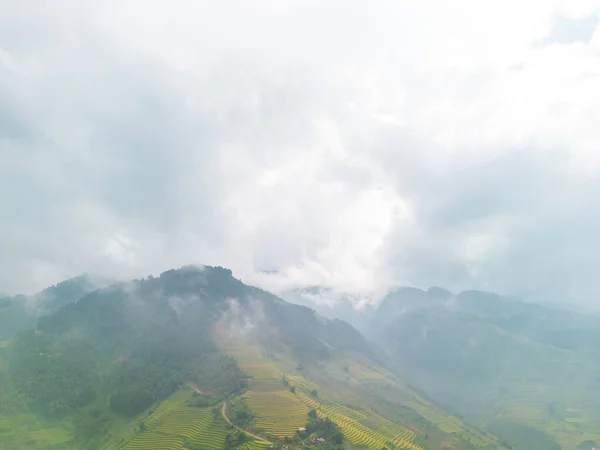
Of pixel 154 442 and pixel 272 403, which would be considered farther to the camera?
pixel 272 403

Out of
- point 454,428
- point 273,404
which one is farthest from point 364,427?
point 454,428

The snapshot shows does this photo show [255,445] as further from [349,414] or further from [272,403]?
[349,414]

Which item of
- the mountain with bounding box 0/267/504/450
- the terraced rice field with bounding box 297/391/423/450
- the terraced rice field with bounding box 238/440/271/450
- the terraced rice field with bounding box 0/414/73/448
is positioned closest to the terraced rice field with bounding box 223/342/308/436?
the mountain with bounding box 0/267/504/450

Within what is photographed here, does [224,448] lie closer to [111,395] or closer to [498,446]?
[111,395]

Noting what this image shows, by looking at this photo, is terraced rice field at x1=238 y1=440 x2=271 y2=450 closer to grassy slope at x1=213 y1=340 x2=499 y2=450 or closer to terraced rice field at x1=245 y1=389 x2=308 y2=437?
grassy slope at x1=213 y1=340 x2=499 y2=450

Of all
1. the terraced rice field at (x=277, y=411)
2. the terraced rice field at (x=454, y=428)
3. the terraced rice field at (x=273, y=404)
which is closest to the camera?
the terraced rice field at (x=277, y=411)

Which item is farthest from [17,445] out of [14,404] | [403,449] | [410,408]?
[410,408]

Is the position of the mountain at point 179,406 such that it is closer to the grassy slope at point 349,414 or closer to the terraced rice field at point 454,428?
the grassy slope at point 349,414

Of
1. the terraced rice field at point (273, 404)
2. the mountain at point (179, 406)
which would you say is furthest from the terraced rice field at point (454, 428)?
the terraced rice field at point (273, 404)

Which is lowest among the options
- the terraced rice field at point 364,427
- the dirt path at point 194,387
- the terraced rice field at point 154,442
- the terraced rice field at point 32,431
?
the terraced rice field at point 32,431

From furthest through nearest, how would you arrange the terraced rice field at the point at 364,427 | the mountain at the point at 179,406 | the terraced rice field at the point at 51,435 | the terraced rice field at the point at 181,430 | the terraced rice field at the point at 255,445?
the terraced rice field at the point at 51,435 < the terraced rice field at the point at 364,427 < the mountain at the point at 179,406 < the terraced rice field at the point at 181,430 < the terraced rice field at the point at 255,445

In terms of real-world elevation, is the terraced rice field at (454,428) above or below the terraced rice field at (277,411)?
above
